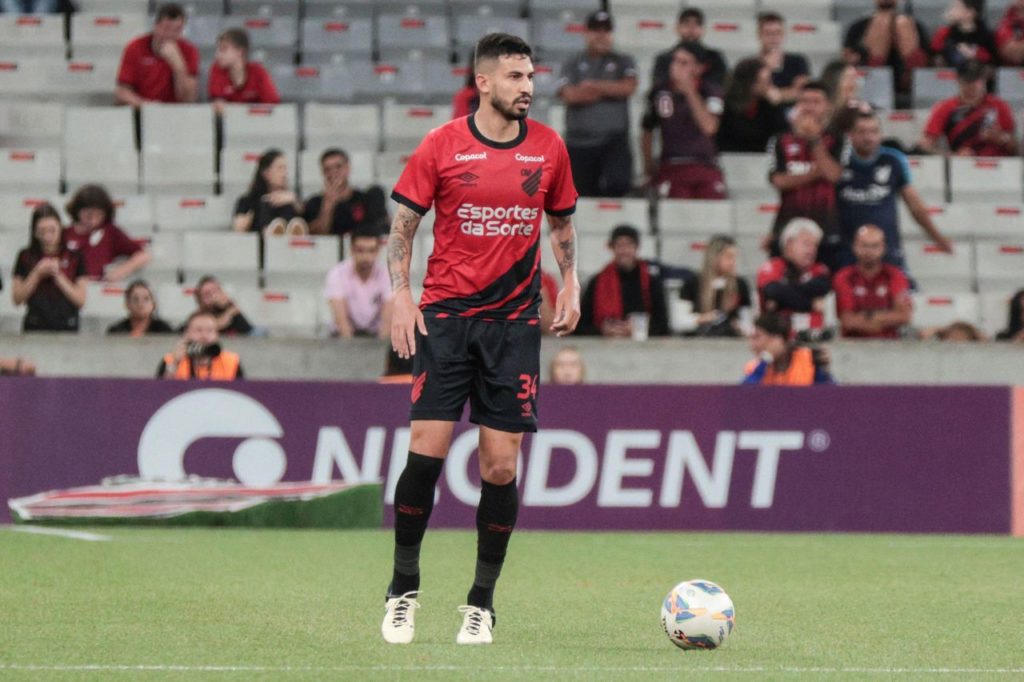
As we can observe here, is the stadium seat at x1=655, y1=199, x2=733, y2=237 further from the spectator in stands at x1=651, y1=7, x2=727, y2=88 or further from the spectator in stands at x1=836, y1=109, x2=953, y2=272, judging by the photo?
the spectator in stands at x1=836, y1=109, x2=953, y2=272

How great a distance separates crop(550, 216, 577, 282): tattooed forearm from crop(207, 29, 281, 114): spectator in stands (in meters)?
9.92

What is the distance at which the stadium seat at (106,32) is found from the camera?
17.8 metres

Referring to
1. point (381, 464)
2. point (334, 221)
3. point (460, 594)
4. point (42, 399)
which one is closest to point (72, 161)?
point (334, 221)

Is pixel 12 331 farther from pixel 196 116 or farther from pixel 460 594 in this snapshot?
pixel 460 594

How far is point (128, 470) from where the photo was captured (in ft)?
40.4

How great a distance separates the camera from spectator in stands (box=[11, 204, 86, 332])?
1378 centimetres

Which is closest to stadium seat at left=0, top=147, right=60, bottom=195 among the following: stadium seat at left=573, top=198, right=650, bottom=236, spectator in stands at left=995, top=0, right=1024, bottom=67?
stadium seat at left=573, top=198, right=650, bottom=236

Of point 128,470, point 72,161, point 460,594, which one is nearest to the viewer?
point 460,594

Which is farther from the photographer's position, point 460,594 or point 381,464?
point 381,464

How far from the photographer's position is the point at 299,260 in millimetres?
15234

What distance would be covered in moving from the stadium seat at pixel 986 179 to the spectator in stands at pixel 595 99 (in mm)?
3326

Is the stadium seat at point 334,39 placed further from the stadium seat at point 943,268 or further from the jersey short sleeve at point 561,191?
the jersey short sleeve at point 561,191

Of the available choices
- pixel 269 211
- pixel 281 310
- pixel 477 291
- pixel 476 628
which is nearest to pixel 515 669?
pixel 476 628

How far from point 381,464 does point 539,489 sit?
111 cm
